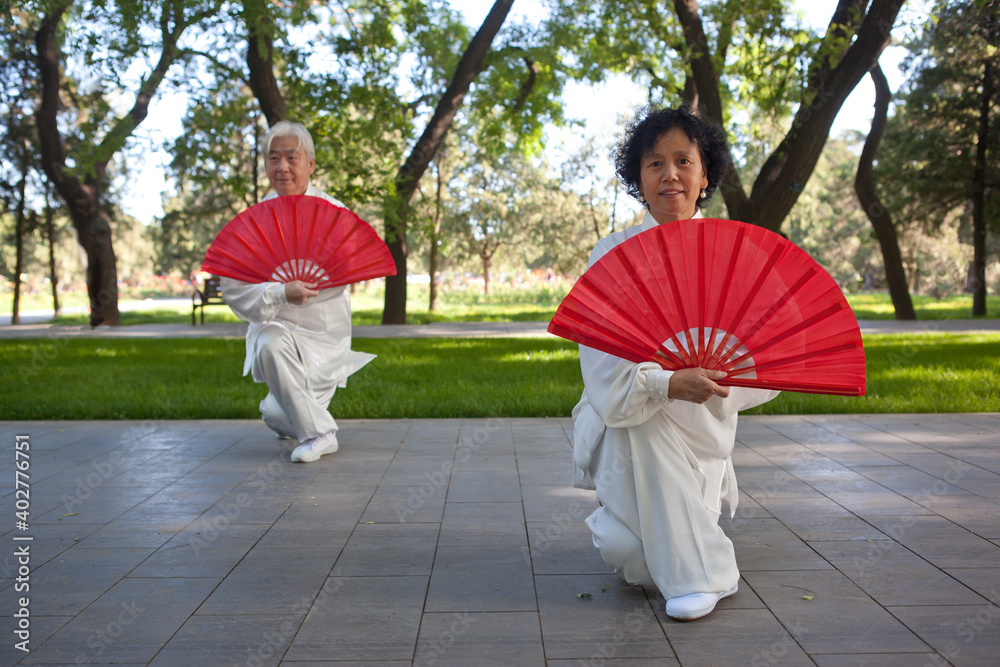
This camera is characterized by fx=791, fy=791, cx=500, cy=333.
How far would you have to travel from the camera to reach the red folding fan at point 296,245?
18.2ft

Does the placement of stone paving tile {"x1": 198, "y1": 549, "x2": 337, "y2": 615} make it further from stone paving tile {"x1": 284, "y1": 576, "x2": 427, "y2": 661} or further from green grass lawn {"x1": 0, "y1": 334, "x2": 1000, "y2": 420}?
green grass lawn {"x1": 0, "y1": 334, "x2": 1000, "y2": 420}

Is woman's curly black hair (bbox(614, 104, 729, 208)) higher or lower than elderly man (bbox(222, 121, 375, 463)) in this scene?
higher

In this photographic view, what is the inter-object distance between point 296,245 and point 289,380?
0.99 m

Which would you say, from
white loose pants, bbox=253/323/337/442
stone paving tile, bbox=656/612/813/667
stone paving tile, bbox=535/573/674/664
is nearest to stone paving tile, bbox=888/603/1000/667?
stone paving tile, bbox=656/612/813/667

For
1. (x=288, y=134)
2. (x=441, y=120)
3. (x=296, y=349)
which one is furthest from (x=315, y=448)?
(x=441, y=120)

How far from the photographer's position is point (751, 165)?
50.0 m

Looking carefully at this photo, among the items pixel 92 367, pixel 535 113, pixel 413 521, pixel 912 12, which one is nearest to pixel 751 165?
pixel 535 113

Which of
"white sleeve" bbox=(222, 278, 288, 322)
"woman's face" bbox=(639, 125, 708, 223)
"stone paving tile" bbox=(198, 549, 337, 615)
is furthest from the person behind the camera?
"white sleeve" bbox=(222, 278, 288, 322)

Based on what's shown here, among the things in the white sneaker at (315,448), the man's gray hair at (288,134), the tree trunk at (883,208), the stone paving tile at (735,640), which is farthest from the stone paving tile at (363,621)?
the tree trunk at (883,208)

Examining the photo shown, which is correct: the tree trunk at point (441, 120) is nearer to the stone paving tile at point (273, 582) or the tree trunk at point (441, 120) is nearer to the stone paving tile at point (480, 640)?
the stone paving tile at point (273, 582)

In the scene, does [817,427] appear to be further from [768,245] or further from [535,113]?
[535,113]

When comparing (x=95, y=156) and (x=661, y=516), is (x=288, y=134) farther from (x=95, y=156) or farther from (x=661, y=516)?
(x=95, y=156)

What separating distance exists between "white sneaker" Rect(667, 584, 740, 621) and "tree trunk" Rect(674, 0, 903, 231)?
9.67 metres

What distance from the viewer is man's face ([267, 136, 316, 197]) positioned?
5852mm
